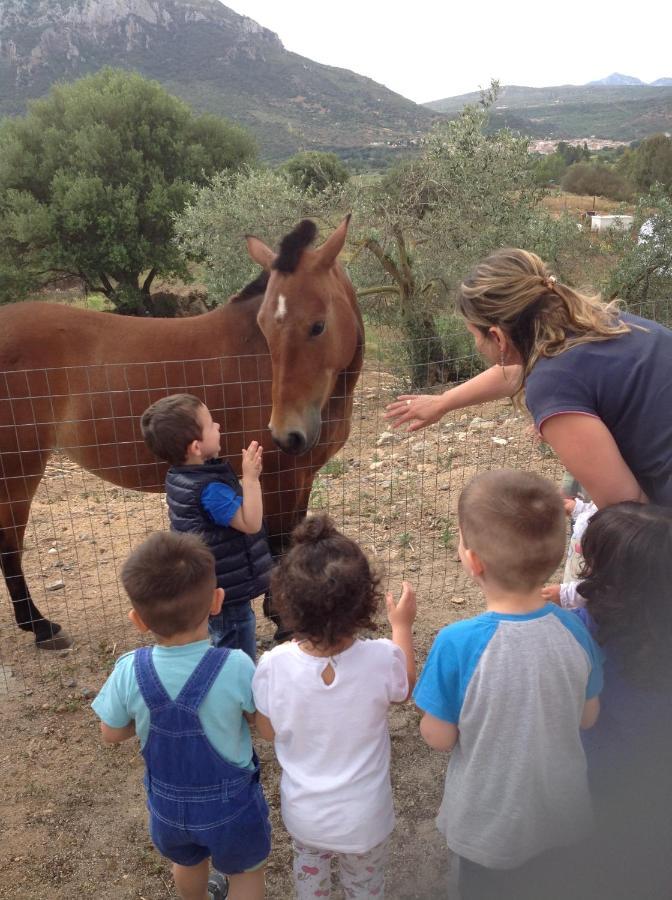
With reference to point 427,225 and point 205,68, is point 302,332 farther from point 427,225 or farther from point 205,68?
point 205,68

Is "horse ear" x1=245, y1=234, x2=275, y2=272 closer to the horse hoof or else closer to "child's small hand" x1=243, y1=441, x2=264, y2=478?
"child's small hand" x1=243, y1=441, x2=264, y2=478

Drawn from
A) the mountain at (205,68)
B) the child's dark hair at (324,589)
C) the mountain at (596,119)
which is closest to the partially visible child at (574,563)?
the child's dark hair at (324,589)

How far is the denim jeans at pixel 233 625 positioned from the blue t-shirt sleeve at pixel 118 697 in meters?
0.96

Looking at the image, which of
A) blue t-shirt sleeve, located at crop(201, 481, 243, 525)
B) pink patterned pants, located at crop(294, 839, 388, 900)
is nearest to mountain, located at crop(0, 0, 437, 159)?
blue t-shirt sleeve, located at crop(201, 481, 243, 525)

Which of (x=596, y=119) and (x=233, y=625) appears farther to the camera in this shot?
(x=596, y=119)

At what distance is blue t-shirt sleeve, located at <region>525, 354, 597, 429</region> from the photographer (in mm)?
1756

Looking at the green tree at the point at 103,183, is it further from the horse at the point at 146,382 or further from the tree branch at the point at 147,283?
the horse at the point at 146,382

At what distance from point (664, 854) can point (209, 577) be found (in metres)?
1.42

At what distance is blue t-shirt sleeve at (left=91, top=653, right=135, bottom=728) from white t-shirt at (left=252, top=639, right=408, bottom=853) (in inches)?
13.7

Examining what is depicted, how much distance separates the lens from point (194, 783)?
1.67 metres

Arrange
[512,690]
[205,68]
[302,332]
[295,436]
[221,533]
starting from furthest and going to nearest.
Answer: [205,68], [302,332], [295,436], [221,533], [512,690]

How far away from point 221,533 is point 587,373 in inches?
58.1

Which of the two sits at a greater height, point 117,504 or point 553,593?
point 553,593


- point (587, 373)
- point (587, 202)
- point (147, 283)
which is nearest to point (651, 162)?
point (587, 202)
